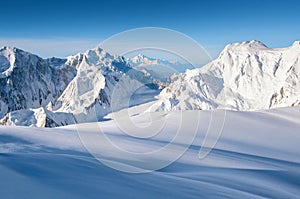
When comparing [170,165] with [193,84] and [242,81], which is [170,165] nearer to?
[242,81]

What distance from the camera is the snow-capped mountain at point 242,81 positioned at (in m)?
106

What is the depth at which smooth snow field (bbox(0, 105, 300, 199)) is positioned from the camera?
4895mm

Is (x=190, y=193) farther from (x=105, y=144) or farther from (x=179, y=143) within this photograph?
(x=179, y=143)

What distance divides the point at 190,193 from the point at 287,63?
378 feet

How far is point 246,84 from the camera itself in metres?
131

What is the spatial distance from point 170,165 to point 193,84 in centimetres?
13173

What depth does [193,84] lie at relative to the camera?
139250 millimetres

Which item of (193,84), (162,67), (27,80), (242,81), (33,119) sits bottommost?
(162,67)

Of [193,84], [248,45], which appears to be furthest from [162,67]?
[248,45]

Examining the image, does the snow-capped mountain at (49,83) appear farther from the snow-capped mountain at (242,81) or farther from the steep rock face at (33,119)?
the steep rock face at (33,119)

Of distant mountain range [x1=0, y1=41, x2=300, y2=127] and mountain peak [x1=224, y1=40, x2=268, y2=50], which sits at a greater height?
mountain peak [x1=224, y1=40, x2=268, y2=50]

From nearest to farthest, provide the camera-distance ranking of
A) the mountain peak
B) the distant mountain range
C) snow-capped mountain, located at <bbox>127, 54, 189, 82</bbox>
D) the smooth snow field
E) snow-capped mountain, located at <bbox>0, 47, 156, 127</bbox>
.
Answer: the smooth snow field → snow-capped mountain, located at <bbox>127, 54, 189, 82</bbox> → the distant mountain range → snow-capped mountain, located at <bbox>0, 47, 156, 127</bbox> → the mountain peak

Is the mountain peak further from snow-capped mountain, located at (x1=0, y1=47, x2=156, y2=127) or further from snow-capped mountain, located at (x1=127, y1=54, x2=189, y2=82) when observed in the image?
snow-capped mountain, located at (x1=127, y1=54, x2=189, y2=82)

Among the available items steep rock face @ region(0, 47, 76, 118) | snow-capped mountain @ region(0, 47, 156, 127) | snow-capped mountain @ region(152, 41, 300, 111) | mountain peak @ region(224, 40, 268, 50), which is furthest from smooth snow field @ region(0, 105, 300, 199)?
steep rock face @ region(0, 47, 76, 118)
